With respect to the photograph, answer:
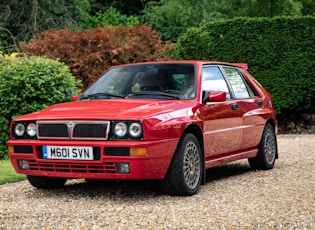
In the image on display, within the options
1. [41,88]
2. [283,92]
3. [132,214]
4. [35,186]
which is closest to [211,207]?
[132,214]

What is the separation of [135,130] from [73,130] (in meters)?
0.65

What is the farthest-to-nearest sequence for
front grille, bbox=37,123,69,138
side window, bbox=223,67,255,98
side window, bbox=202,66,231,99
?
side window, bbox=223,67,255,98 < side window, bbox=202,66,231,99 < front grille, bbox=37,123,69,138

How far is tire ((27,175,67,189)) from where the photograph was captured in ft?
25.6

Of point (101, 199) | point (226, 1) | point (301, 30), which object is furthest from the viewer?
point (226, 1)

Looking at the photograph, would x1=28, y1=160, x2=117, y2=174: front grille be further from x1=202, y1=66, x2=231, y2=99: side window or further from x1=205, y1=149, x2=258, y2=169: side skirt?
x1=202, y1=66, x2=231, y2=99: side window

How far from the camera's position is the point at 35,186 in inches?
312

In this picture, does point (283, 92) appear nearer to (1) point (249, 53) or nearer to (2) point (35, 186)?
(1) point (249, 53)

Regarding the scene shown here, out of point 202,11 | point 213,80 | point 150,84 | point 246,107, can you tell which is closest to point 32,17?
point 202,11

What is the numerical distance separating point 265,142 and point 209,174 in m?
0.92

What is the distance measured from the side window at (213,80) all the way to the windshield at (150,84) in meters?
0.21

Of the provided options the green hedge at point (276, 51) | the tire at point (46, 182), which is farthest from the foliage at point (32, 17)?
the tire at point (46, 182)

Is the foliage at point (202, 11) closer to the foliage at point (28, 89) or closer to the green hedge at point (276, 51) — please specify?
the green hedge at point (276, 51)

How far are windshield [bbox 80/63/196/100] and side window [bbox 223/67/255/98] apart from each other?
1018 millimetres

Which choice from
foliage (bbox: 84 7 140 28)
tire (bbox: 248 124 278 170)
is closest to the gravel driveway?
tire (bbox: 248 124 278 170)
